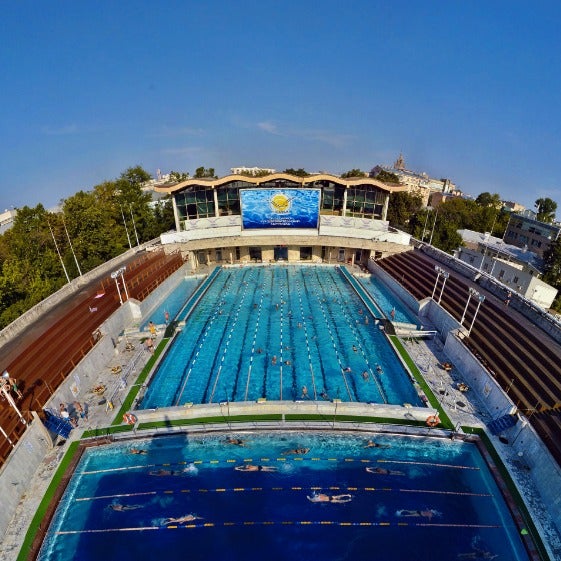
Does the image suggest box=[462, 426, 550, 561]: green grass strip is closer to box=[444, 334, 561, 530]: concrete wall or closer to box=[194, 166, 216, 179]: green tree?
box=[444, 334, 561, 530]: concrete wall

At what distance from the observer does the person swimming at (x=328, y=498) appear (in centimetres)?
1695

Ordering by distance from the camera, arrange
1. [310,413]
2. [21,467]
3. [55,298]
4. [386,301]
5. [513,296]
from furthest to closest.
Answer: [386,301] < [55,298] < [513,296] < [310,413] < [21,467]

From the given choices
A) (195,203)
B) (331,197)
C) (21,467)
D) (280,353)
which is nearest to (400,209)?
(331,197)

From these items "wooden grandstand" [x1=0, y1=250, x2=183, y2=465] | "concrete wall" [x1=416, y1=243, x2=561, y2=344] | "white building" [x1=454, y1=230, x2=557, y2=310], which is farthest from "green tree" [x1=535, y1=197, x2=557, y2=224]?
"wooden grandstand" [x1=0, y1=250, x2=183, y2=465]

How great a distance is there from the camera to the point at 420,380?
1011 inches

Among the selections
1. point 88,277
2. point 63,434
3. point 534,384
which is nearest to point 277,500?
point 63,434

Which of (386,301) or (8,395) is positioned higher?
(8,395)

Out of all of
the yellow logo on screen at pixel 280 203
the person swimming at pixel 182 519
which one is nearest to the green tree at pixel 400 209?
the yellow logo on screen at pixel 280 203

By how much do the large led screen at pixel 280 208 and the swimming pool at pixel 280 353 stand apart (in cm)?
1270

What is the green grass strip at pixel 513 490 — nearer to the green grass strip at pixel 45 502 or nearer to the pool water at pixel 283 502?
the pool water at pixel 283 502

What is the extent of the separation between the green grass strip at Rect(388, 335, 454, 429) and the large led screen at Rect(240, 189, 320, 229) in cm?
2568

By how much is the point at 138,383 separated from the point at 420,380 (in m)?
22.7

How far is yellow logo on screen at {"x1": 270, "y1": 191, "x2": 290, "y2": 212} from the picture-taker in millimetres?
49719

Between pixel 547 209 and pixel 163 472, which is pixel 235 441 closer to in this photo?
pixel 163 472
